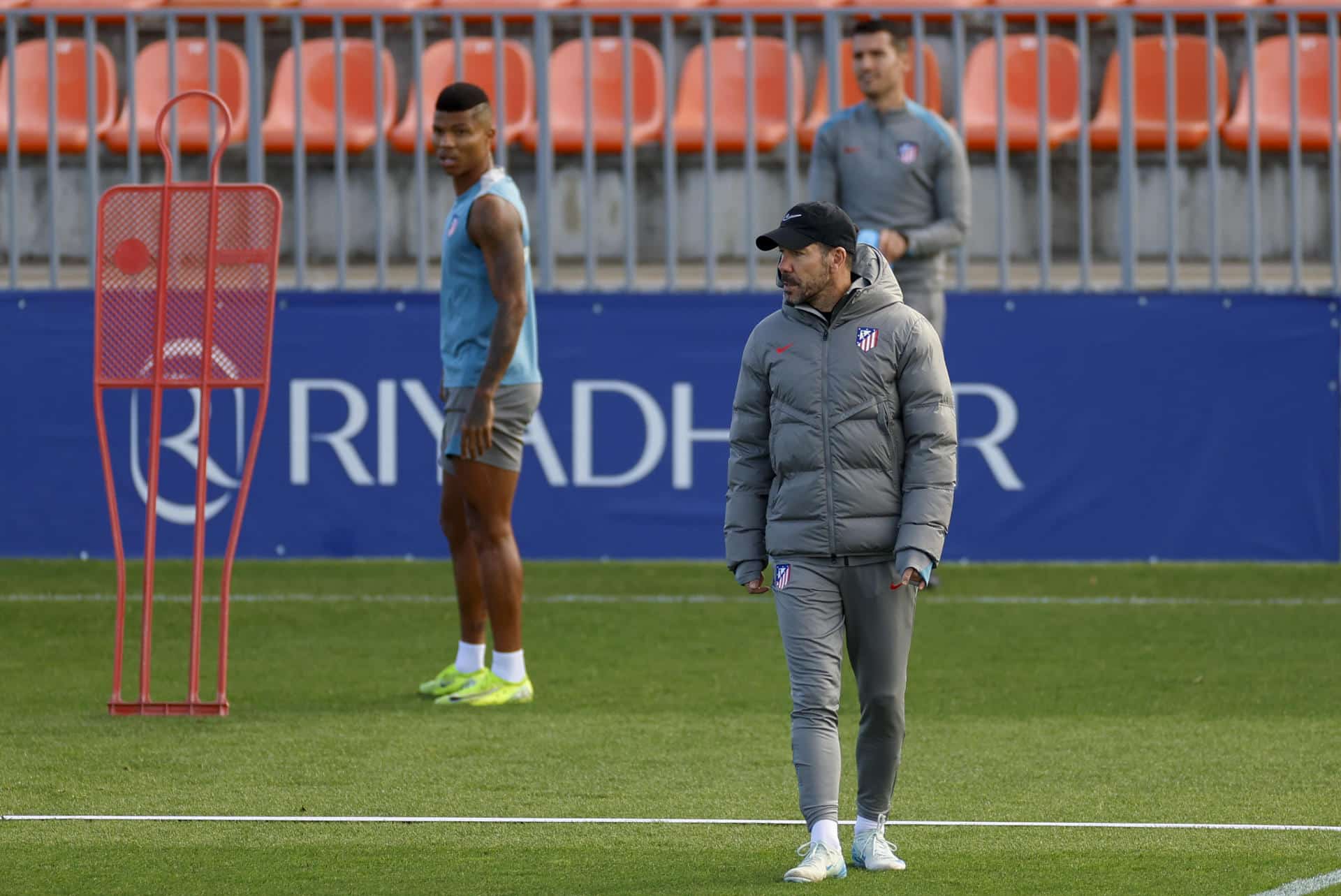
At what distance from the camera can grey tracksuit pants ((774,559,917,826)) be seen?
16.2 ft

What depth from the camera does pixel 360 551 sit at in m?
10.8

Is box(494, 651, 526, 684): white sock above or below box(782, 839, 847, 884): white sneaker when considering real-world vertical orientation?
above

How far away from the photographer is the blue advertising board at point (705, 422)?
1063 cm

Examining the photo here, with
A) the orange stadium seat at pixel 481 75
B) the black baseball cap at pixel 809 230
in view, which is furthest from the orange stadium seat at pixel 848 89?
the black baseball cap at pixel 809 230

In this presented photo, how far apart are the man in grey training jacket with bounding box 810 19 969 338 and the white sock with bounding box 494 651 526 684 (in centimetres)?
286

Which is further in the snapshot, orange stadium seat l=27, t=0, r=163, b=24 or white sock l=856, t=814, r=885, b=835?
orange stadium seat l=27, t=0, r=163, b=24

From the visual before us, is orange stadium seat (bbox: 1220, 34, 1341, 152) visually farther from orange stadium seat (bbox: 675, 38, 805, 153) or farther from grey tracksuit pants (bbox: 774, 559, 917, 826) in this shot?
grey tracksuit pants (bbox: 774, 559, 917, 826)

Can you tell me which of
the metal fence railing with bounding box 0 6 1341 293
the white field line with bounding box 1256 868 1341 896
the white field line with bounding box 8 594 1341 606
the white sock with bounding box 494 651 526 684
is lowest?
the white field line with bounding box 1256 868 1341 896

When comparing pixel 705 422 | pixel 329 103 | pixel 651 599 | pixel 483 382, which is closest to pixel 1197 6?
pixel 705 422

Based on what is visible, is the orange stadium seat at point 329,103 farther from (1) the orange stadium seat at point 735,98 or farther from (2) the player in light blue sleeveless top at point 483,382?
(2) the player in light blue sleeveless top at point 483,382

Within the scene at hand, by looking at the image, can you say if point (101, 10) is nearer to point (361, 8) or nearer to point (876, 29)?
point (361, 8)

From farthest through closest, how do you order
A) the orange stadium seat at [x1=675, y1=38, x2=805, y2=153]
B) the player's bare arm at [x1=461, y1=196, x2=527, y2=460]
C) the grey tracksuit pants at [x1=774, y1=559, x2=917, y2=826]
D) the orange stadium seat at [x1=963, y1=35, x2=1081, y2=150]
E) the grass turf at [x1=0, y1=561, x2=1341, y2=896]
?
the orange stadium seat at [x1=675, y1=38, x2=805, y2=153] < the orange stadium seat at [x1=963, y1=35, x2=1081, y2=150] < the player's bare arm at [x1=461, y1=196, x2=527, y2=460] < the grass turf at [x1=0, y1=561, x2=1341, y2=896] < the grey tracksuit pants at [x1=774, y1=559, x2=917, y2=826]

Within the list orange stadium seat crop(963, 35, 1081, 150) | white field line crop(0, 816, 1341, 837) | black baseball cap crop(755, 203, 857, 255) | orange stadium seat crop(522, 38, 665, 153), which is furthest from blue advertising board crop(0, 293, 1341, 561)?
black baseball cap crop(755, 203, 857, 255)

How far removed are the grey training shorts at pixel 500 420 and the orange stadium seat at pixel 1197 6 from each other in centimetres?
472
